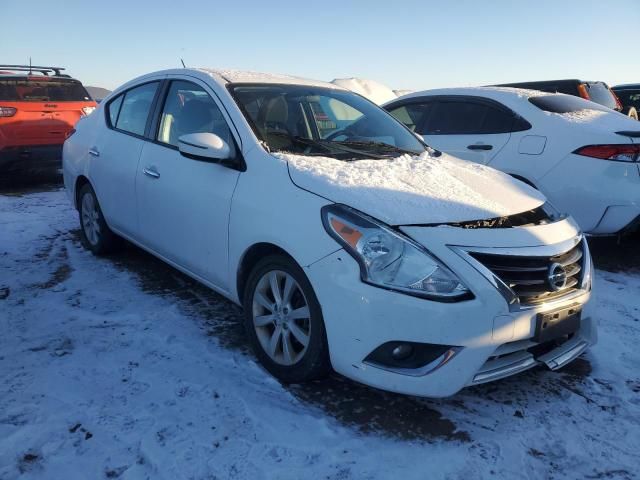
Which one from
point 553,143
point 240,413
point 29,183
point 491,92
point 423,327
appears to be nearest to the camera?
point 423,327

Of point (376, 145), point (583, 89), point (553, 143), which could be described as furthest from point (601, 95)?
point (376, 145)

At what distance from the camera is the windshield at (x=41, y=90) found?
7.71 metres

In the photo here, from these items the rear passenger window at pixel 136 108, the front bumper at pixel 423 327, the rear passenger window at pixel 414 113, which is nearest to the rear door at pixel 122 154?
the rear passenger window at pixel 136 108

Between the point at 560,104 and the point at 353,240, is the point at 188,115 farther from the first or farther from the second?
the point at 560,104

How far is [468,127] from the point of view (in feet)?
18.0

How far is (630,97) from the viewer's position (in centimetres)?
1266

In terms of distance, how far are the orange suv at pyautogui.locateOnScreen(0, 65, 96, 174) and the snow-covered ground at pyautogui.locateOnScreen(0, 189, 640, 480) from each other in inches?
195

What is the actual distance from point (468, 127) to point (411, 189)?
323cm

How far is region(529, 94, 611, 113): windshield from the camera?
5012mm

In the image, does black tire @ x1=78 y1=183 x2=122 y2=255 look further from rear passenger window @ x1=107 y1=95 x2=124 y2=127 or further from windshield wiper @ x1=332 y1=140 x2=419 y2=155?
windshield wiper @ x1=332 y1=140 x2=419 y2=155

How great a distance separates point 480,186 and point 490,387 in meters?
1.06

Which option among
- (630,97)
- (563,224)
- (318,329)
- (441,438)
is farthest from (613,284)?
(630,97)

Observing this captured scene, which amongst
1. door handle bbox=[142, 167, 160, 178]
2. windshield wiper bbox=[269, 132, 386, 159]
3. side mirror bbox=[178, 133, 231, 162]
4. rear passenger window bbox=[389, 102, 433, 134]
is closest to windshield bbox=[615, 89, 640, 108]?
rear passenger window bbox=[389, 102, 433, 134]

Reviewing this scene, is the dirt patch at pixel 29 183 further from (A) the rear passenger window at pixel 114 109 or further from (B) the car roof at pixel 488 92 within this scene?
(B) the car roof at pixel 488 92
